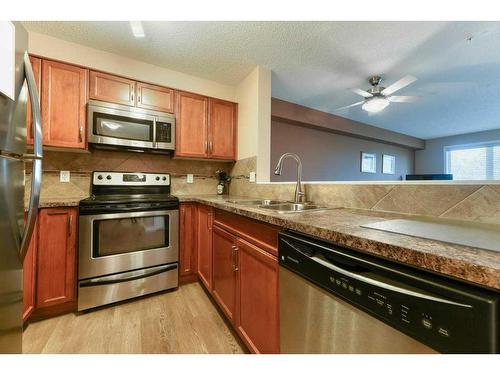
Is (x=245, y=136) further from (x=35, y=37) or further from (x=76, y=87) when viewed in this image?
(x=35, y=37)

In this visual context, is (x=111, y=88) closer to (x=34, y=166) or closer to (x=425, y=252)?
(x=34, y=166)

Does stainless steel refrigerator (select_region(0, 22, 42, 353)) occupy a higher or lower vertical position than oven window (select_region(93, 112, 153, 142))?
lower

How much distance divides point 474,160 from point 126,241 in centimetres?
796

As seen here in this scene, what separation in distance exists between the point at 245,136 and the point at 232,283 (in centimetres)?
168

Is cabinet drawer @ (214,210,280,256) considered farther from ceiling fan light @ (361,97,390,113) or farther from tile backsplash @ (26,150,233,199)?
ceiling fan light @ (361,97,390,113)

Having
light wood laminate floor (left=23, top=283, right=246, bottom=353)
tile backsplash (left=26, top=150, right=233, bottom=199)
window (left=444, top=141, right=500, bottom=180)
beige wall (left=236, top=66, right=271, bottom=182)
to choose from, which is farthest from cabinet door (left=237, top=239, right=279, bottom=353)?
window (left=444, top=141, right=500, bottom=180)

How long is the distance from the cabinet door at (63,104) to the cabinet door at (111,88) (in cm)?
7

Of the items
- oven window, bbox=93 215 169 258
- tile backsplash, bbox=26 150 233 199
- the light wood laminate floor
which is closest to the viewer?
the light wood laminate floor

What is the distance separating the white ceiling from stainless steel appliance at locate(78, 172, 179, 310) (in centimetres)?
130

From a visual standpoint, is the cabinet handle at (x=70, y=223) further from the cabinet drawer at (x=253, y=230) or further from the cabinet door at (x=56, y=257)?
the cabinet drawer at (x=253, y=230)

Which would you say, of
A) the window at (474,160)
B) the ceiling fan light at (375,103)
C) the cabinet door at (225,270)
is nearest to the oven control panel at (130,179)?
the cabinet door at (225,270)

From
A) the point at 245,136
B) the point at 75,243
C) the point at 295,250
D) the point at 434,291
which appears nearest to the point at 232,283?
the point at 295,250

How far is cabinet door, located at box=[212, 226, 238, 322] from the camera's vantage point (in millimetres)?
1336

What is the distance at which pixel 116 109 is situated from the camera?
1.94 m
